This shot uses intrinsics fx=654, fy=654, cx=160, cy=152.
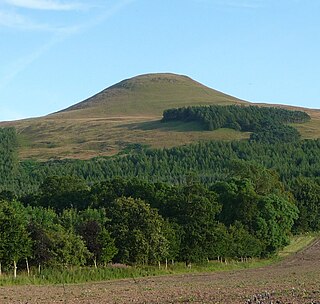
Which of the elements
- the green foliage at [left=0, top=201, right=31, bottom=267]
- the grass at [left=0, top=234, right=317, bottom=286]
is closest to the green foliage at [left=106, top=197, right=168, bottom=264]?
the grass at [left=0, top=234, right=317, bottom=286]

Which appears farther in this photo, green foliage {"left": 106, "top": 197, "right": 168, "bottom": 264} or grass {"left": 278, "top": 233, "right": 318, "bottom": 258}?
grass {"left": 278, "top": 233, "right": 318, "bottom": 258}

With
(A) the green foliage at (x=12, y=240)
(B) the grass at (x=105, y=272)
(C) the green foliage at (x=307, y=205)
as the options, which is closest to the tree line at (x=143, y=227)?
(A) the green foliage at (x=12, y=240)

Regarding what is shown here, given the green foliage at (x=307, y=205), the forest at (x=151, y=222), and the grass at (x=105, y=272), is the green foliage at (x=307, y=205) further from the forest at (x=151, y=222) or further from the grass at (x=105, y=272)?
the grass at (x=105, y=272)

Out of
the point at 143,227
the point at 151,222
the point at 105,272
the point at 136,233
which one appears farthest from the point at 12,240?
the point at 151,222

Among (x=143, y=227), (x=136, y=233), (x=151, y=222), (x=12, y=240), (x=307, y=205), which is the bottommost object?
(x=307, y=205)

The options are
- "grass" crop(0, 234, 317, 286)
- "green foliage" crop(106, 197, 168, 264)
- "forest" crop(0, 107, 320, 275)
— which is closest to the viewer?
"grass" crop(0, 234, 317, 286)

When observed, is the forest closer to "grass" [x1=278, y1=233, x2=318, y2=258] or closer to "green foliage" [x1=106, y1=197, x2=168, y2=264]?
"green foliage" [x1=106, y1=197, x2=168, y2=264]

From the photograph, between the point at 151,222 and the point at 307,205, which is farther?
the point at 307,205

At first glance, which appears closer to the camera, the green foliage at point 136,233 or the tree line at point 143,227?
the tree line at point 143,227

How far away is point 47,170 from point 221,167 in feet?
171

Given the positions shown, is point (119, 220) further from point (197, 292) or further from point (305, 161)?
point (305, 161)

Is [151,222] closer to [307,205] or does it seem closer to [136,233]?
[136,233]

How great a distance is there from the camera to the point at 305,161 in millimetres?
185375

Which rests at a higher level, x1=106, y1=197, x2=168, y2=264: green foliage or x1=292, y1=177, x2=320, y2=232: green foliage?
x1=106, y1=197, x2=168, y2=264: green foliage
